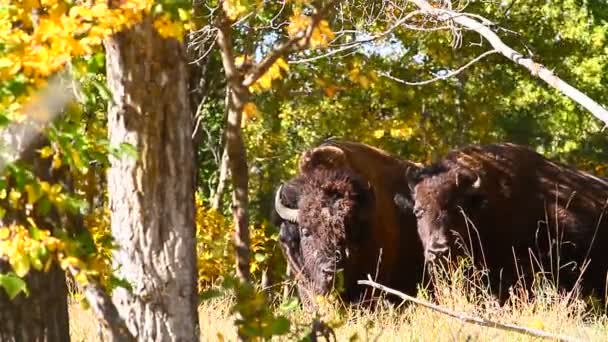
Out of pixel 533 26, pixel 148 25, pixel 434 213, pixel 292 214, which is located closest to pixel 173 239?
pixel 148 25

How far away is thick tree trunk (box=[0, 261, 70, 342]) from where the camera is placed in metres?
5.67

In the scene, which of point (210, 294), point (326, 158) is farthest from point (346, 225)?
point (210, 294)

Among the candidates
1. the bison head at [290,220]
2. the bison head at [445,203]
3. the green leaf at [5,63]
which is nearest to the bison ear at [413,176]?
the bison head at [445,203]

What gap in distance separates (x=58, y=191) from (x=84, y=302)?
54cm

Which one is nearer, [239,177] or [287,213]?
[239,177]

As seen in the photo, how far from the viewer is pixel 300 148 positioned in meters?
24.6

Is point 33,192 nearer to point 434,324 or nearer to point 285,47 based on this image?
point 285,47

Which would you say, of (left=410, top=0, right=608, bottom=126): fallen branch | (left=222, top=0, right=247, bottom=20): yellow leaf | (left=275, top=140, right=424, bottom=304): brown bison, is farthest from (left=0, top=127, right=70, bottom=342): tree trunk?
(left=275, top=140, right=424, bottom=304): brown bison

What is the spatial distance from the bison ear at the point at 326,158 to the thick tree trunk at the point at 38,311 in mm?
9075

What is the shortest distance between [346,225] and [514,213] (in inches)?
76.5

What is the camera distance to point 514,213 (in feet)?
46.9

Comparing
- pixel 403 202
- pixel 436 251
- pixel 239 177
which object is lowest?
pixel 436 251

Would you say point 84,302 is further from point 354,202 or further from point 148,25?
point 354,202

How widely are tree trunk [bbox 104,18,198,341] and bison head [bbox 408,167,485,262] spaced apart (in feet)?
30.0
